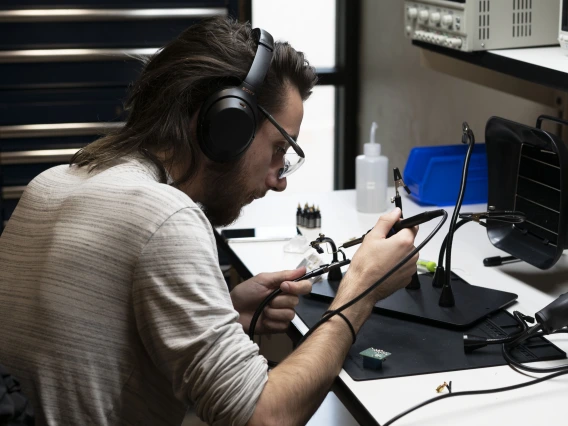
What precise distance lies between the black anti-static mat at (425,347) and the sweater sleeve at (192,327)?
0.26 meters

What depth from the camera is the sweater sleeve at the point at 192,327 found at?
1047mm

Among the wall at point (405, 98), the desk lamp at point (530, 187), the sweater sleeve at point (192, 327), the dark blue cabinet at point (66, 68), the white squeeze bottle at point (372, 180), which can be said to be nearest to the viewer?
the sweater sleeve at point (192, 327)

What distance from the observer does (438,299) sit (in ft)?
5.00

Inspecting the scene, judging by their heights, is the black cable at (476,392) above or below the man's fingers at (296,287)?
below

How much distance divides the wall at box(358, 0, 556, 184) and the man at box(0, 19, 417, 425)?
1308 mm

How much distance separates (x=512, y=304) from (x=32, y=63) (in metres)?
2.06

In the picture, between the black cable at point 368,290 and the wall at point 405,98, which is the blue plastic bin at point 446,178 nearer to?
the wall at point 405,98

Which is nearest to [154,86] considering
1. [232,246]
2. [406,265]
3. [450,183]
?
[406,265]

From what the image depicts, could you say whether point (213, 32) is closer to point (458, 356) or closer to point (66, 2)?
point (458, 356)

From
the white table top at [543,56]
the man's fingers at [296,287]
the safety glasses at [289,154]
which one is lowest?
the man's fingers at [296,287]

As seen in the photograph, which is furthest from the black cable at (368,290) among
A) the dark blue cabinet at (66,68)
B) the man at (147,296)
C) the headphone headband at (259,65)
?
the dark blue cabinet at (66,68)

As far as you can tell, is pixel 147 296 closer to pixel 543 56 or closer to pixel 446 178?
pixel 543 56

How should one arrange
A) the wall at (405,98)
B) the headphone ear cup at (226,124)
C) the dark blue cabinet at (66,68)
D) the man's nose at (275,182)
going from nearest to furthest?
1. the headphone ear cup at (226,124)
2. the man's nose at (275,182)
3. the wall at (405,98)
4. the dark blue cabinet at (66,68)

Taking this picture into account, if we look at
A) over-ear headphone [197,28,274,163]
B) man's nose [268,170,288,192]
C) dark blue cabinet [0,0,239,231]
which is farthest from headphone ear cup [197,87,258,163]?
dark blue cabinet [0,0,239,231]
